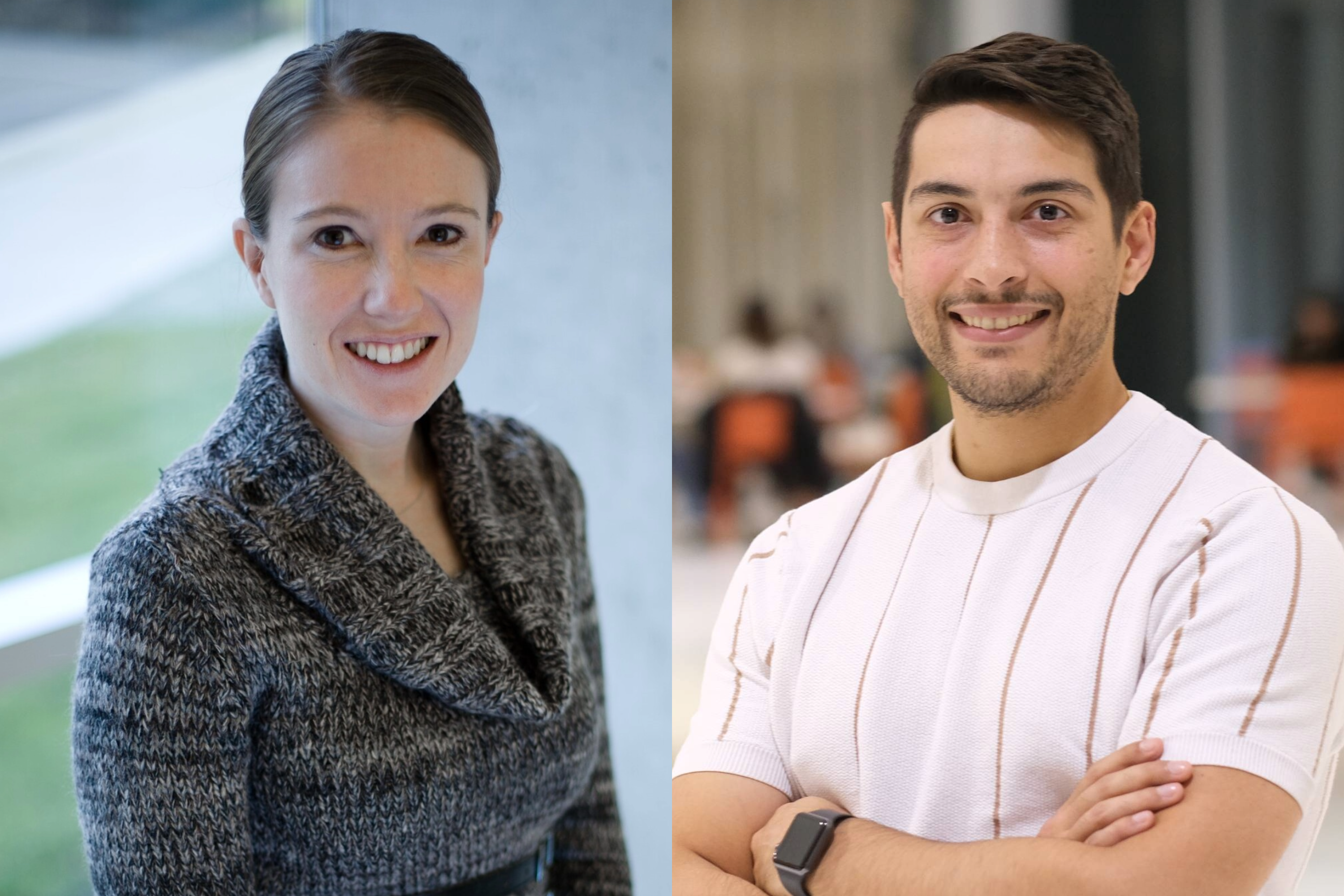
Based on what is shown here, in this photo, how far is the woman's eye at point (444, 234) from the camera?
1490 millimetres

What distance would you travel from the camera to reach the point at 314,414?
5.03ft

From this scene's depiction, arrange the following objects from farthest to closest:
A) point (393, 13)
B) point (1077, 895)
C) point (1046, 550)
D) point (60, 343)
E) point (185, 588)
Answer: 1. point (60, 343)
2. point (393, 13)
3. point (185, 588)
4. point (1046, 550)
5. point (1077, 895)

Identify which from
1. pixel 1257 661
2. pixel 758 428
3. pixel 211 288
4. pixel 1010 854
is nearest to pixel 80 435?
pixel 211 288

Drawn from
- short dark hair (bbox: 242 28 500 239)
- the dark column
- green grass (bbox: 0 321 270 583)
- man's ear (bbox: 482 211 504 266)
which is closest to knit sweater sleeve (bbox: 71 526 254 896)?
short dark hair (bbox: 242 28 500 239)

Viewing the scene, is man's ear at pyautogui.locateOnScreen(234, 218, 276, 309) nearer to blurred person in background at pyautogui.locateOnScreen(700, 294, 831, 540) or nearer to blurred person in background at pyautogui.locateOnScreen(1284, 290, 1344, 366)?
blurred person in background at pyautogui.locateOnScreen(700, 294, 831, 540)

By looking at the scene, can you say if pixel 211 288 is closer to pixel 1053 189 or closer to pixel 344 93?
pixel 344 93

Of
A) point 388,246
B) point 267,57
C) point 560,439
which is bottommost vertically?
point 560,439

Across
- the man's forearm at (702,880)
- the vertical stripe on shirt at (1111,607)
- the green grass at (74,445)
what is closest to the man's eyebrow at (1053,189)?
the vertical stripe on shirt at (1111,607)

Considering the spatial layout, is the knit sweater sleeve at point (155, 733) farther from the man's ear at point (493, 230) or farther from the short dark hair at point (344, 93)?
the man's ear at point (493, 230)

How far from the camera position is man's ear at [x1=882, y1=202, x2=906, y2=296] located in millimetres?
1227

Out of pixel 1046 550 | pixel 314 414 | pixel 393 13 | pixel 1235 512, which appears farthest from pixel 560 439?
pixel 1235 512

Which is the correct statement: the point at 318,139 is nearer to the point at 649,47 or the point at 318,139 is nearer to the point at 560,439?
the point at 649,47

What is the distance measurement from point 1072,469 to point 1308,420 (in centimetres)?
37

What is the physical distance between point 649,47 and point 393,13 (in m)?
0.38
